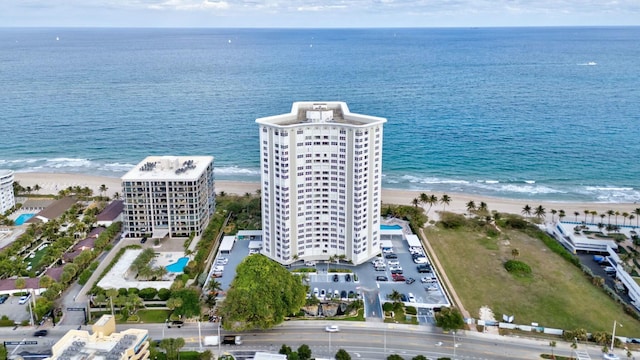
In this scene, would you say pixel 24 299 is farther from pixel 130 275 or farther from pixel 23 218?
pixel 23 218

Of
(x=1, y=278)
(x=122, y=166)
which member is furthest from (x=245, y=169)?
(x=1, y=278)

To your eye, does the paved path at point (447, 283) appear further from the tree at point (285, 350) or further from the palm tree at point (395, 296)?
the tree at point (285, 350)

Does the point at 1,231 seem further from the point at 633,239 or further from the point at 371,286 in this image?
the point at 633,239

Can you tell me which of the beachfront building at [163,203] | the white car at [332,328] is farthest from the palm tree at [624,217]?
the beachfront building at [163,203]

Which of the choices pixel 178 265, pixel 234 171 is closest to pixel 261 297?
pixel 178 265

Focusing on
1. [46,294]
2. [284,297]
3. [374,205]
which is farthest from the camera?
[374,205]

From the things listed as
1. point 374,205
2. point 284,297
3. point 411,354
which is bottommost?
point 411,354
